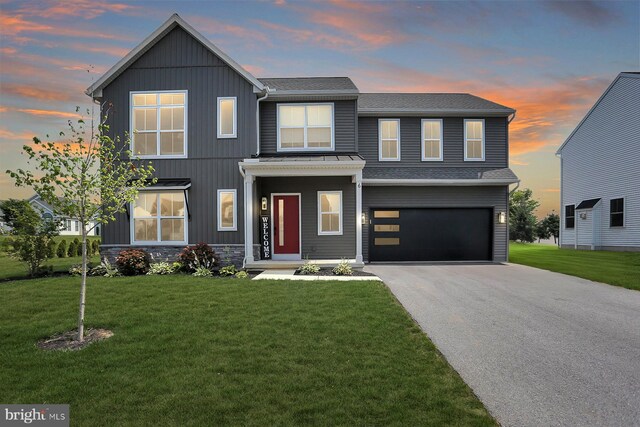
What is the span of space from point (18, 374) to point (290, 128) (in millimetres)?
11356

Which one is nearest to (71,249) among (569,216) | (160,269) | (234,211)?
(160,269)

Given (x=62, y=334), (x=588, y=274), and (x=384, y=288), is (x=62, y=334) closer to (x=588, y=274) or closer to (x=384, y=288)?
(x=384, y=288)

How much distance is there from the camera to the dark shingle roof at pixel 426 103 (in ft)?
49.6

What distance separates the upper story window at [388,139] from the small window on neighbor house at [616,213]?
1455cm

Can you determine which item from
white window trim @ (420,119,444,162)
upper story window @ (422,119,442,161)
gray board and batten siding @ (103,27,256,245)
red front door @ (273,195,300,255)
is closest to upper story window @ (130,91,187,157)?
gray board and batten siding @ (103,27,256,245)

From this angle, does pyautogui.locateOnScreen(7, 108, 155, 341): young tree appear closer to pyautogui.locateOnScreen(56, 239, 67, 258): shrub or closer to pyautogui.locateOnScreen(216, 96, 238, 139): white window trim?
pyautogui.locateOnScreen(216, 96, 238, 139): white window trim

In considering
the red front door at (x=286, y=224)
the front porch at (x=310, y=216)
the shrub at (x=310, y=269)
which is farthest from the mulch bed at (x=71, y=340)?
the red front door at (x=286, y=224)

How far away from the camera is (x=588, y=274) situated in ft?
38.9

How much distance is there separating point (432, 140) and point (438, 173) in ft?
5.20

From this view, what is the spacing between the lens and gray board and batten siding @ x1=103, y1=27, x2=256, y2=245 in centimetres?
1297

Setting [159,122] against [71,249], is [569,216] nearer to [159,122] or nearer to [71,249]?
[159,122]

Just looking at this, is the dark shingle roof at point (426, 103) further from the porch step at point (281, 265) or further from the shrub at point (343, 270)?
the shrub at point (343, 270)

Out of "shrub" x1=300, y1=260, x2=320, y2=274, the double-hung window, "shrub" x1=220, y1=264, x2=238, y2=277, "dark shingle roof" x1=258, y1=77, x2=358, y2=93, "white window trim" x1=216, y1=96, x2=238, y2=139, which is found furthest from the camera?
"dark shingle roof" x1=258, y1=77, x2=358, y2=93

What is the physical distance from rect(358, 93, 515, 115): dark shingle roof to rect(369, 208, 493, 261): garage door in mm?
4316
